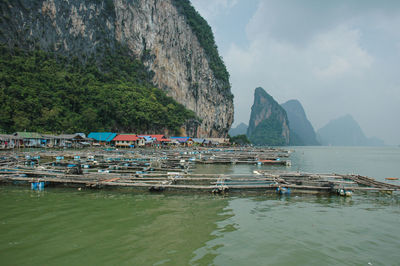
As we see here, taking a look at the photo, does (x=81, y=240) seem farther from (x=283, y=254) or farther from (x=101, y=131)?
(x=101, y=131)

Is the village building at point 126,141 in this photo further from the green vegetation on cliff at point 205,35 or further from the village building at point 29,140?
the green vegetation on cliff at point 205,35

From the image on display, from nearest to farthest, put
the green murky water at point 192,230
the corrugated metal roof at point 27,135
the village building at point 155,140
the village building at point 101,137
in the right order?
the green murky water at point 192,230
the corrugated metal roof at point 27,135
the village building at point 101,137
the village building at point 155,140

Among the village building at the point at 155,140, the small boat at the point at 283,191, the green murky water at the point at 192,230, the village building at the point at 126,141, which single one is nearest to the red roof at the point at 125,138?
the village building at the point at 126,141

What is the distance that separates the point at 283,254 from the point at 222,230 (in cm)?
237

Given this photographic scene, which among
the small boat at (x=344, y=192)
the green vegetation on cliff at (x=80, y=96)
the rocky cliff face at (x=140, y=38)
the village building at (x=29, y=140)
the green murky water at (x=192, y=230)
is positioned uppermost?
the rocky cliff face at (x=140, y=38)

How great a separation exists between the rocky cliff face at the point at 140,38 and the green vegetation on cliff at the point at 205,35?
2.19m

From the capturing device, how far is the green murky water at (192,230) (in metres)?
6.32

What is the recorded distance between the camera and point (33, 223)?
8445 millimetres

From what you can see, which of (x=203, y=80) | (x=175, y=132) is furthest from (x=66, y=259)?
(x=203, y=80)

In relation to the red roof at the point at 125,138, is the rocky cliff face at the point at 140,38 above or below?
above

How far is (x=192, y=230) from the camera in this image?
8.17 meters

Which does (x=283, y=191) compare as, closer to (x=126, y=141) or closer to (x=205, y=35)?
(x=126, y=141)

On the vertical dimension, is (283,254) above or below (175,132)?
below

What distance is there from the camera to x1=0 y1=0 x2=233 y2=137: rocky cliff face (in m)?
66.4
